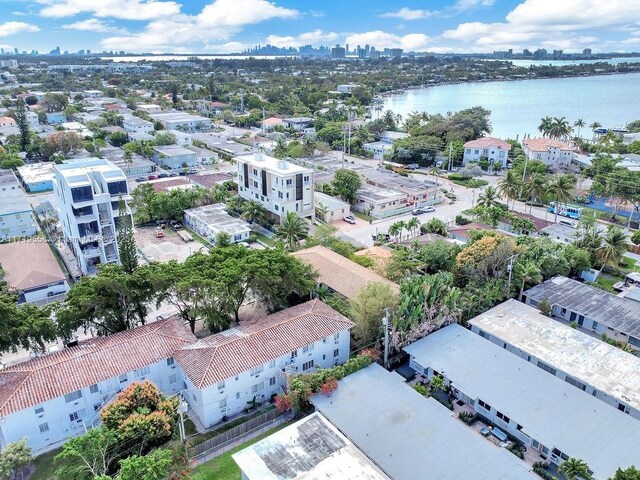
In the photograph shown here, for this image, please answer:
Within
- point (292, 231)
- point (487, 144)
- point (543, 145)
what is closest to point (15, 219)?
point (292, 231)

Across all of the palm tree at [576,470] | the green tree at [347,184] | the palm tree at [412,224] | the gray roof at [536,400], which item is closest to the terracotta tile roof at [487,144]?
the green tree at [347,184]

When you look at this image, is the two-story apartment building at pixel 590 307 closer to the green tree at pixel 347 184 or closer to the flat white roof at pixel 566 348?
the flat white roof at pixel 566 348

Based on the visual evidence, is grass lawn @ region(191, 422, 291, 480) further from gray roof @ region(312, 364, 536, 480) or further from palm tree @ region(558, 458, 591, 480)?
palm tree @ region(558, 458, 591, 480)

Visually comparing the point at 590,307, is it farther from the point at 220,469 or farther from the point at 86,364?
the point at 86,364

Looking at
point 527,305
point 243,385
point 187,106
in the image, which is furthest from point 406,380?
point 187,106

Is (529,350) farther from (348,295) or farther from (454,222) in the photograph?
(454,222)

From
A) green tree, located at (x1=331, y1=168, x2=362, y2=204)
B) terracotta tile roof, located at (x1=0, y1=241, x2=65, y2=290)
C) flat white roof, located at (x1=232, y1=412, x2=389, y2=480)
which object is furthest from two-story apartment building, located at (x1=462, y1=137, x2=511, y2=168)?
flat white roof, located at (x1=232, y1=412, x2=389, y2=480)
